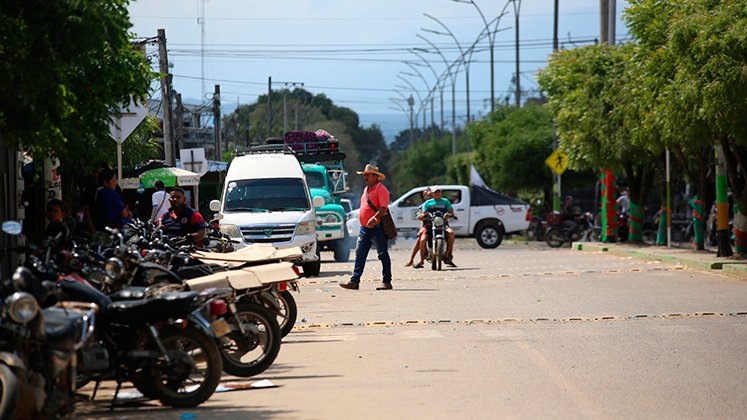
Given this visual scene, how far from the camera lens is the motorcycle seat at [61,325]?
8.15 meters

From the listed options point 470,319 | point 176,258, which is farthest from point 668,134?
point 176,258

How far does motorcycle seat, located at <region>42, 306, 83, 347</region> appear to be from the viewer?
26.7 ft

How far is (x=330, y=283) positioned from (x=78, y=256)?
48.1ft

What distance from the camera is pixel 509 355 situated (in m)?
12.4

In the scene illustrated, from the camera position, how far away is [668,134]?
89.1ft

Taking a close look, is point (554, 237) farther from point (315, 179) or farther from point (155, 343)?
point (155, 343)

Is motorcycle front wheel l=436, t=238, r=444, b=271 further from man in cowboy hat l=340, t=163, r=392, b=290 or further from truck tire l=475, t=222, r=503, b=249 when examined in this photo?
truck tire l=475, t=222, r=503, b=249

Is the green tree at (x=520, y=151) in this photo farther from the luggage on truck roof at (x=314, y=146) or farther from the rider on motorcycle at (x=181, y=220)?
the rider on motorcycle at (x=181, y=220)

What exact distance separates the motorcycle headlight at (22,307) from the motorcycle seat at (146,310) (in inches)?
61.5

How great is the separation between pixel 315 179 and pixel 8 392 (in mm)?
26185

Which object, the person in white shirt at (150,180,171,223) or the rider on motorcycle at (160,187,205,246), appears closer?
the rider on motorcycle at (160,187,205,246)

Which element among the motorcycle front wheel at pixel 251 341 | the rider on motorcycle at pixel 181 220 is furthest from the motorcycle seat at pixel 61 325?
the rider on motorcycle at pixel 181 220

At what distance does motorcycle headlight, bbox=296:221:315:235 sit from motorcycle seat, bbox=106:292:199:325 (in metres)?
16.7

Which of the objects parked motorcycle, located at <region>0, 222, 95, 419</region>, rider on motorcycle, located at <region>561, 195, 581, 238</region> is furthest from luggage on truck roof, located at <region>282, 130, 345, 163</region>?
parked motorcycle, located at <region>0, 222, 95, 419</region>
